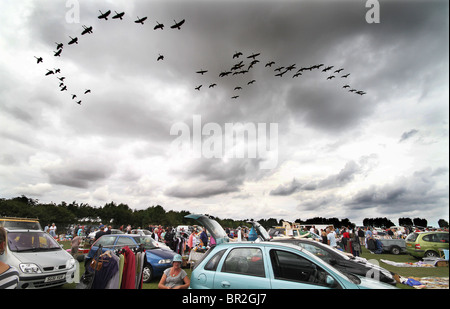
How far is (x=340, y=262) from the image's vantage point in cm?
653

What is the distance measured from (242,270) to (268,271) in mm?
441

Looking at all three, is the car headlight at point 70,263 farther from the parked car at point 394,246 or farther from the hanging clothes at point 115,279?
the parked car at point 394,246

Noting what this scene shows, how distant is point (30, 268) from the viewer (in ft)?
18.8

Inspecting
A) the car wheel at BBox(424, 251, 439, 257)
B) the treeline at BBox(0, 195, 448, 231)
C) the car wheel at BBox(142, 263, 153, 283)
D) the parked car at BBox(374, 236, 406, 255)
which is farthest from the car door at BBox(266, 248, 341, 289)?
the treeline at BBox(0, 195, 448, 231)

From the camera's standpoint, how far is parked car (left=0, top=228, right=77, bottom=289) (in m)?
5.65

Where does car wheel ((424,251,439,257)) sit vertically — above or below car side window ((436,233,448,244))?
below

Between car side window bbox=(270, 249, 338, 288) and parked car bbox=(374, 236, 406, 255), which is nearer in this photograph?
car side window bbox=(270, 249, 338, 288)

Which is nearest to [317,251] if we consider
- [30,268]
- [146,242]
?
[146,242]

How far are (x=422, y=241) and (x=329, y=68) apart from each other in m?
12.1

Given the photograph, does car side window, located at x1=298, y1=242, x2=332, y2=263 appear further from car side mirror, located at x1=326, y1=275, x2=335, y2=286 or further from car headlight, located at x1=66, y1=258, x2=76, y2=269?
car headlight, located at x1=66, y1=258, x2=76, y2=269

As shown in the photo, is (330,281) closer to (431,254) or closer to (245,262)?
(245,262)

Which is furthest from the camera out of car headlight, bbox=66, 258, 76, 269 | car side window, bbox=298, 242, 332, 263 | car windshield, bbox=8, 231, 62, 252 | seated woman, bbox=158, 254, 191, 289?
car side window, bbox=298, 242, 332, 263
